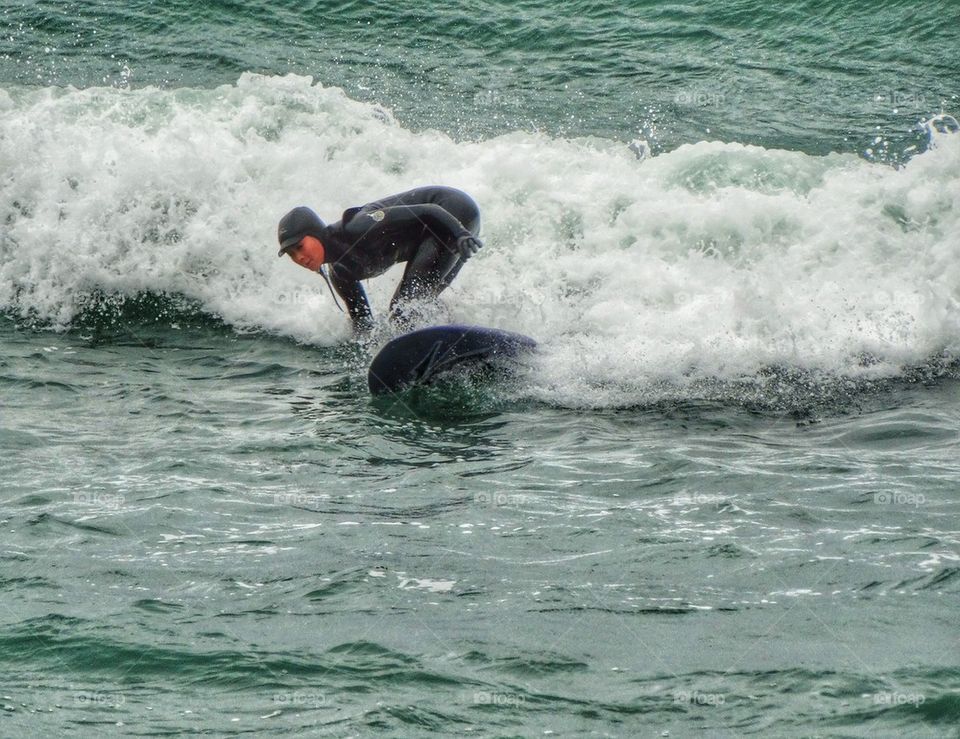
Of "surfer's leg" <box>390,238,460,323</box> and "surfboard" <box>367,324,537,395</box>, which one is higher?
"surfer's leg" <box>390,238,460,323</box>

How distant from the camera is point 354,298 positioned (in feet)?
30.0

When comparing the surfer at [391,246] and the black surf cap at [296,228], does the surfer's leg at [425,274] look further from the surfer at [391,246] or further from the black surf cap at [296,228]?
the black surf cap at [296,228]

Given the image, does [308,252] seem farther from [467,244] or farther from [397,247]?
[467,244]

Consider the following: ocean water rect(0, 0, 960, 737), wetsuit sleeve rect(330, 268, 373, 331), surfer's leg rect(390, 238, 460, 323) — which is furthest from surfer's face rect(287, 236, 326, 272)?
ocean water rect(0, 0, 960, 737)

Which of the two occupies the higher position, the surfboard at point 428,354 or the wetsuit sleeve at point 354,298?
the wetsuit sleeve at point 354,298

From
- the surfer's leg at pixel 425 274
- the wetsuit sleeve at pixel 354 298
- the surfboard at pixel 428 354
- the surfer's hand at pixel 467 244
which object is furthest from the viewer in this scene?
the wetsuit sleeve at pixel 354 298

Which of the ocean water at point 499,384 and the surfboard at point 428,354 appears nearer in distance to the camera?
the ocean water at point 499,384

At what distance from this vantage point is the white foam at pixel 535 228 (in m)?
9.05

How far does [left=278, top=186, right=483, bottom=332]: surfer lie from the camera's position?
8.64 meters

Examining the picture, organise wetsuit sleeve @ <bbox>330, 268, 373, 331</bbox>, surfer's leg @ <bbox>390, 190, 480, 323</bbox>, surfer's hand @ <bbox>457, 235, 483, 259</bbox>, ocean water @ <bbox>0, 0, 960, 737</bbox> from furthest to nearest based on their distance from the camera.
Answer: wetsuit sleeve @ <bbox>330, 268, 373, 331</bbox> < surfer's leg @ <bbox>390, 190, 480, 323</bbox> < surfer's hand @ <bbox>457, 235, 483, 259</bbox> < ocean water @ <bbox>0, 0, 960, 737</bbox>

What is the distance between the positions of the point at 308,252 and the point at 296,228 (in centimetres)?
17

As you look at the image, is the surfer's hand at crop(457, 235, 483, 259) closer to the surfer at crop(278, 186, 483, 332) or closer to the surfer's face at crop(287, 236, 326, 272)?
the surfer at crop(278, 186, 483, 332)

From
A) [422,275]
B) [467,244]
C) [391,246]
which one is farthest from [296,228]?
[467,244]

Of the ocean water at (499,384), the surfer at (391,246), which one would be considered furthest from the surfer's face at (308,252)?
the ocean water at (499,384)
